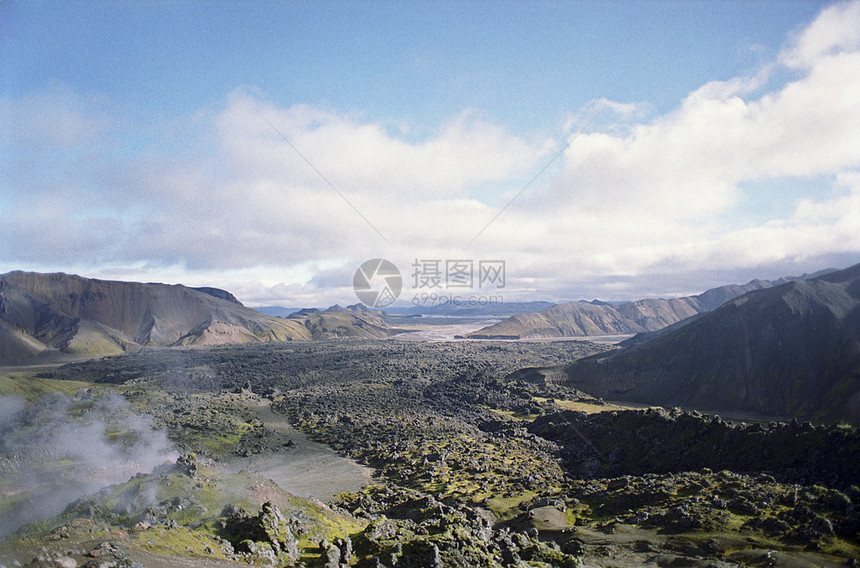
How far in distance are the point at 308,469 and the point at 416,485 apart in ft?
43.9

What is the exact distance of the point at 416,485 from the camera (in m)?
43.2

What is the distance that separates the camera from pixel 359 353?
15762 cm

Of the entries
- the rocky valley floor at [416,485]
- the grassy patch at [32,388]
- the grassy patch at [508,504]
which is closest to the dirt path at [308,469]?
the rocky valley floor at [416,485]

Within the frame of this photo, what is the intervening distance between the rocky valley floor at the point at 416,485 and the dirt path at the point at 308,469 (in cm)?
35

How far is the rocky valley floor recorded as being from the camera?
21641 millimetres

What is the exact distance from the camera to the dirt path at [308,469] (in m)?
42.8

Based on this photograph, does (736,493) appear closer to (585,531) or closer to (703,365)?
(585,531)

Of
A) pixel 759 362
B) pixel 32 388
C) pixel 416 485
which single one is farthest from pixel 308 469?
pixel 759 362

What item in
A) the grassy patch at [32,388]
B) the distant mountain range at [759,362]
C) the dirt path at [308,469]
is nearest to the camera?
the dirt path at [308,469]

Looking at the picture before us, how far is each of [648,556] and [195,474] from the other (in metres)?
26.6

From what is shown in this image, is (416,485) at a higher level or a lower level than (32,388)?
lower

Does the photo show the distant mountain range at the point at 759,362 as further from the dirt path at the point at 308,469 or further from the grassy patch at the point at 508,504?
the dirt path at the point at 308,469

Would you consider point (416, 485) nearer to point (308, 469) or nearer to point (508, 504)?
point (508, 504)

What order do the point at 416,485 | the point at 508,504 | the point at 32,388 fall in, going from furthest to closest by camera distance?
the point at 32,388 → the point at 416,485 → the point at 508,504
